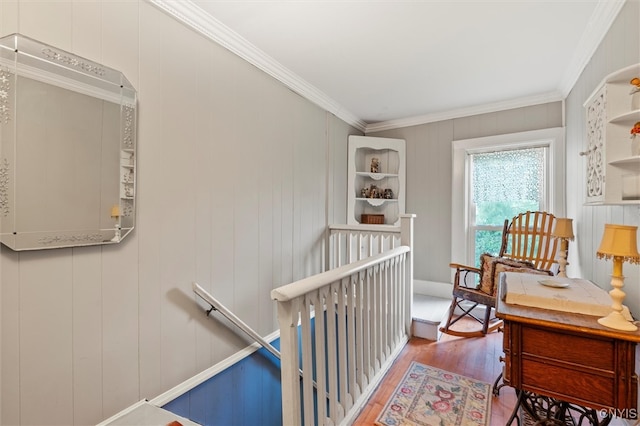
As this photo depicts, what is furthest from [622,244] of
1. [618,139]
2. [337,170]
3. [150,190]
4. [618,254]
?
[337,170]

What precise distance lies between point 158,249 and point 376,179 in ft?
9.79

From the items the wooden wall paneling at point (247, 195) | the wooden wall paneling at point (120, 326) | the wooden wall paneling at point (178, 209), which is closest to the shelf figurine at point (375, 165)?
the wooden wall paneling at point (247, 195)

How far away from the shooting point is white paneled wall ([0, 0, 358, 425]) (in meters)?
1.25

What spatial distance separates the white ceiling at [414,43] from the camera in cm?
179

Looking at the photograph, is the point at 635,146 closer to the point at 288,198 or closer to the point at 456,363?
the point at 456,363

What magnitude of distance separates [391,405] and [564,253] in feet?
5.30

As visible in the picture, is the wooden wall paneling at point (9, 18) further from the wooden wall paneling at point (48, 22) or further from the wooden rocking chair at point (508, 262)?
the wooden rocking chair at point (508, 262)

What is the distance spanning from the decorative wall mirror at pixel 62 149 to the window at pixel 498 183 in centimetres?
332

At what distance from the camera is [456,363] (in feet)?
7.81

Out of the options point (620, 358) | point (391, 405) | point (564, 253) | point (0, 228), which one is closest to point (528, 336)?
point (620, 358)

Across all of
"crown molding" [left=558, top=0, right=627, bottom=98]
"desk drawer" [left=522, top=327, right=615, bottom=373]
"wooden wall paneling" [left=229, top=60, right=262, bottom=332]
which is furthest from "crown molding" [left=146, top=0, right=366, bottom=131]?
"desk drawer" [left=522, top=327, right=615, bottom=373]

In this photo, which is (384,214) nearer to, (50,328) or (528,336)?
(528,336)

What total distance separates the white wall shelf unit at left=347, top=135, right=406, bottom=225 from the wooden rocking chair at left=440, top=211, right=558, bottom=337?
1.23 m

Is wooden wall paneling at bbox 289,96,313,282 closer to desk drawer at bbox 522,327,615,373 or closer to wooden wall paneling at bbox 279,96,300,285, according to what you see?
wooden wall paneling at bbox 279,96,300,285
